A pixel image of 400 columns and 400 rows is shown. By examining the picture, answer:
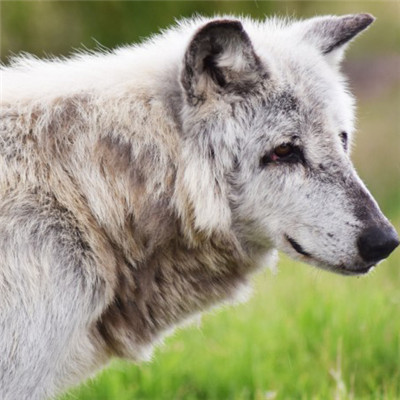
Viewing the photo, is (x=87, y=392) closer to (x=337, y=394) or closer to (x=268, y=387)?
(x=268, y=387)

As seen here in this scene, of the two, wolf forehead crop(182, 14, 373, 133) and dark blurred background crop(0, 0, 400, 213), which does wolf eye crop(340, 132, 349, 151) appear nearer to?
wolf forehead crop(182, 14, 373, 133)

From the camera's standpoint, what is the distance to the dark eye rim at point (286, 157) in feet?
12.4

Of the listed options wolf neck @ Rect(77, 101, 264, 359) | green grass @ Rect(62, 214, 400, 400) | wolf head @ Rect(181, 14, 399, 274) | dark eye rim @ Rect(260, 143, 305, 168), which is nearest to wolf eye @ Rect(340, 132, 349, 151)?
wolf head @ Rect(181, 14, 399, 274)

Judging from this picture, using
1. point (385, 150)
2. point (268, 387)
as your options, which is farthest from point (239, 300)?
point (385, 150)

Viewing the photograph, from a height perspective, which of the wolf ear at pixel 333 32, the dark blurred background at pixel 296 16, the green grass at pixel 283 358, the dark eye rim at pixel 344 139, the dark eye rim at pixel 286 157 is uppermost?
the wolf ear at pixel 333 32

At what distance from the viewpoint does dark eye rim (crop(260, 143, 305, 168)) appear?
3.77 m

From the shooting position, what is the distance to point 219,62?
3.74 meters

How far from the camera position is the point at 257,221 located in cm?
382

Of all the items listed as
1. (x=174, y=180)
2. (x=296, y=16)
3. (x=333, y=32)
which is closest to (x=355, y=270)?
(x=174, y=180)

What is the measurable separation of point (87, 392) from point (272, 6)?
10.7 meters

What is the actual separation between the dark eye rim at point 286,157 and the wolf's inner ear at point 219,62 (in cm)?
36

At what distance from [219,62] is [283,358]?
2426 millimetres

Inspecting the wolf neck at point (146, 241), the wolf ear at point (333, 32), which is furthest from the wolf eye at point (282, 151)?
the wolf ear at point (333, 32)

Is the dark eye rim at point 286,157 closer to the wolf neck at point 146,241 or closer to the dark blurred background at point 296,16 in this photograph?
the wolf neck at point 146,241
